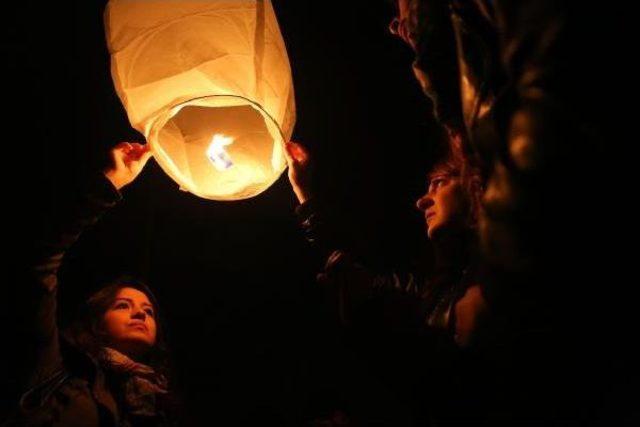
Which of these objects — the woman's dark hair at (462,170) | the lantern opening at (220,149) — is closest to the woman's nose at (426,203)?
the woman's dark hair at (462,170)

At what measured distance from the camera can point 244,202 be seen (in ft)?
17.2

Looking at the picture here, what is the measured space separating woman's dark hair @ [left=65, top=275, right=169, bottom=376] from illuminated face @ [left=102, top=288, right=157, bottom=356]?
1.9 inches

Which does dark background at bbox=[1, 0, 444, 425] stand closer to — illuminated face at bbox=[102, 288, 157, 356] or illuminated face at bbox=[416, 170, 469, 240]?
illuminated face at bbox=[102, 288, 157, 356]

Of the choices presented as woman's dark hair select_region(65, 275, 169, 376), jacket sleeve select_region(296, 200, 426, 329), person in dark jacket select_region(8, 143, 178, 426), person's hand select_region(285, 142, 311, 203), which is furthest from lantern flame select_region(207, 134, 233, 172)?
woman's dark hair select_region(65, 275, 169, 376)

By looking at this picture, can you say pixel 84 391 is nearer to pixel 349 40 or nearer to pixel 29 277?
pixel 29 277

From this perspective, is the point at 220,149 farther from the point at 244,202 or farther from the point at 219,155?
the point at 244,202

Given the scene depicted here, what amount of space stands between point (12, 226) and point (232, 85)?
10.6 feet

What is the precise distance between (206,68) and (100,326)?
207 centimetres

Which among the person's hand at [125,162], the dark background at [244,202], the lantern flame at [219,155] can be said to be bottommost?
the dark background at [244,202]

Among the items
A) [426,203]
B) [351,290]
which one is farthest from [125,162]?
[426,203]

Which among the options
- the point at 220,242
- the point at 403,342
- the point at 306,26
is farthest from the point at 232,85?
the point at 220,242

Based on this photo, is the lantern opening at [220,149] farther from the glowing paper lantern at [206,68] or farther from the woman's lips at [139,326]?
the woman's lips at [139,326]

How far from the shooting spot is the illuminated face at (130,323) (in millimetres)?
3264

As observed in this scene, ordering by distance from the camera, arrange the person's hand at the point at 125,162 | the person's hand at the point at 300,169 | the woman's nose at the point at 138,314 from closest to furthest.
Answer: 1. the person's hand at the point at 300,169
2. the person's hand at the point at 125,162
3. the woman's nose at the point at 138,314
